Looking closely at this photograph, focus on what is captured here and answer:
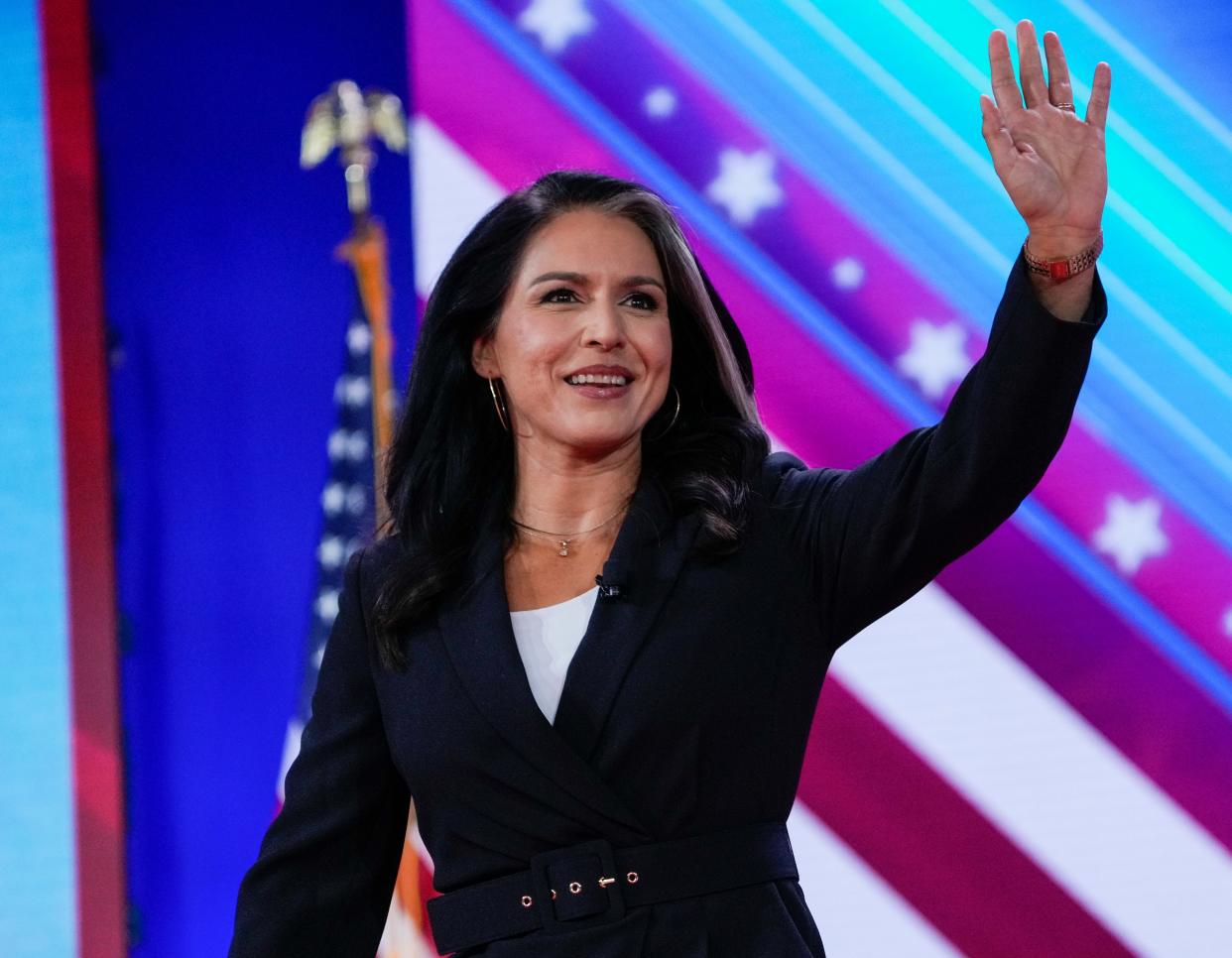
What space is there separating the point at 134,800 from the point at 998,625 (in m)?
2.02

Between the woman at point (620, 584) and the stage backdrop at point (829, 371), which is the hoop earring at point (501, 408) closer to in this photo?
the woman at point (620, 584)

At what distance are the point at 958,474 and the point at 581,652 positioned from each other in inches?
17.9

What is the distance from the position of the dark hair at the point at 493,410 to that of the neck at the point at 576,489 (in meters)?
0.03

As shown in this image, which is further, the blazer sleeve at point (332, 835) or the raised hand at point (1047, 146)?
the blazer sleeve at point (332, 835)

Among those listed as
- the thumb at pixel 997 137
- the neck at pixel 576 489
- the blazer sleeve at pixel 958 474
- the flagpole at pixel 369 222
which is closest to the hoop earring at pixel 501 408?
the neck at pixel 576 489

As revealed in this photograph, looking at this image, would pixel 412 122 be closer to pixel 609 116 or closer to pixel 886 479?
pixel 609 116

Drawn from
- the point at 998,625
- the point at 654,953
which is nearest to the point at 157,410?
the point at 998,625

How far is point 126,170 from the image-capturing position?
12.4 feet

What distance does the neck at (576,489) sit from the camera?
1.89 metres

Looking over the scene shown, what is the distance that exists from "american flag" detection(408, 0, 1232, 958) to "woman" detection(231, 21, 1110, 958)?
1424 millimetres

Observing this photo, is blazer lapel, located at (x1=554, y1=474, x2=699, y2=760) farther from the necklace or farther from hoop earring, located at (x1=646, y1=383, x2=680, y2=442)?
hoop earring, located at (x1=646, y1=383, x2=680, y2=442)

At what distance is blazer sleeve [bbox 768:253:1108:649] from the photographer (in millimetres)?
1420

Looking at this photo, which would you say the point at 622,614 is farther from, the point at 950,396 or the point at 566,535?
the point at 950,396

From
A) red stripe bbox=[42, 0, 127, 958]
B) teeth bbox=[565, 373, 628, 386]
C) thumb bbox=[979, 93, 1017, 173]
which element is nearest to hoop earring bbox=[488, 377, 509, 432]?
teeth bbox=[565, 373, 628, 386]
